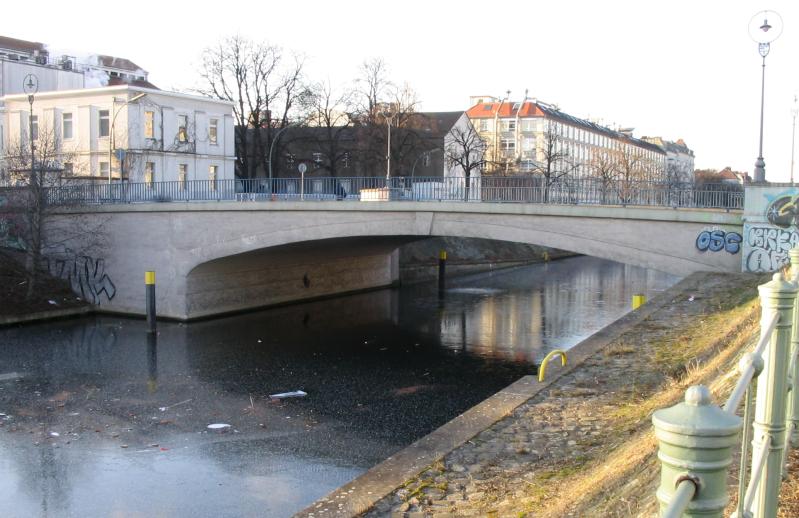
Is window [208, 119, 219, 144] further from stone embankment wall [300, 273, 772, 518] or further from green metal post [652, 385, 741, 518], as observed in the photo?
green metal post [652, 385, 741, 518]

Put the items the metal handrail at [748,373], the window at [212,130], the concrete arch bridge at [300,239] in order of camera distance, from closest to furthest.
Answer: the metal handrail at [748,373], the concrete arch bridge at [300,239], the window at [212,130]

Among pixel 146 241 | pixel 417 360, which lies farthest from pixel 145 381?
pixel 146 241

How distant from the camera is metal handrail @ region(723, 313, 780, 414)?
8.55ft

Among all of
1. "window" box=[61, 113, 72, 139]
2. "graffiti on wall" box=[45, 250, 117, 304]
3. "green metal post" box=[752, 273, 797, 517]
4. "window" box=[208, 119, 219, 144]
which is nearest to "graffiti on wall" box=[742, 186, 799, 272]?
"green metal post" box=[752, 273, 797, 517]

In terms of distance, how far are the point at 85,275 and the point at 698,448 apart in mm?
30889

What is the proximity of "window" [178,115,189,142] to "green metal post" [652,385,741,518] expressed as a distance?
148 feet

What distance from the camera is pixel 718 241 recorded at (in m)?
19.9

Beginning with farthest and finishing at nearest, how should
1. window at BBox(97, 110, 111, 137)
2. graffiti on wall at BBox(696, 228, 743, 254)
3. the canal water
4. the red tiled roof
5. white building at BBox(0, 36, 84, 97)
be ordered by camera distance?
the red tiled roof
white building at BBox(0, 36, 84, 97)
window at BBox(97, 110, 111, 137)
graffiti on wall at BBox(696, 228, 743, 254)
the canal water

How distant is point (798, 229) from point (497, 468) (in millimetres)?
13100

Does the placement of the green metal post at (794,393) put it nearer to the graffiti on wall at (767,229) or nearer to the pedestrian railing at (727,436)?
the pedestrian railing at (727,436)

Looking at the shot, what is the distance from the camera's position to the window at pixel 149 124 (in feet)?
139

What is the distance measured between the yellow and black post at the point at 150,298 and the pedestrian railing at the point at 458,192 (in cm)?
319

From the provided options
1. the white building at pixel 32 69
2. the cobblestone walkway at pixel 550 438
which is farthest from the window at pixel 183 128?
the cobblestone walkway at pixel 550 438

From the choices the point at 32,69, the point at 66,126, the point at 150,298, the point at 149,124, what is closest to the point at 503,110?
the point at 32,69
